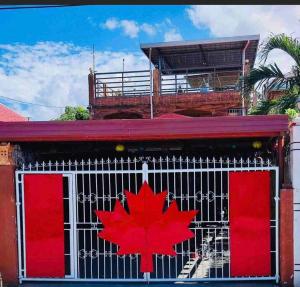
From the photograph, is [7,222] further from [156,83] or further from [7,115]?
[156,83]

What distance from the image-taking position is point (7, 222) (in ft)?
19.2

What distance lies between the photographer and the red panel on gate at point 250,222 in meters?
5.78

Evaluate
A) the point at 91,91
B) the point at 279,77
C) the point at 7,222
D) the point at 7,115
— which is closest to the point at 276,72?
the point at 279,77

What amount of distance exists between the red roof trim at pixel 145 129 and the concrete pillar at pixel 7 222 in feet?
1.55

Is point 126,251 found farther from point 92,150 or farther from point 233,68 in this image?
point 233,68

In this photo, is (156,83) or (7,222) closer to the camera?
(7,222)

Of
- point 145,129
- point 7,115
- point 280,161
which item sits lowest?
point 280,161

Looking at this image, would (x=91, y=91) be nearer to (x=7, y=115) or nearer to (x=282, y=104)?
(x=7, y=115)

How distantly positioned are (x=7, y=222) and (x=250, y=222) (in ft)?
12.3

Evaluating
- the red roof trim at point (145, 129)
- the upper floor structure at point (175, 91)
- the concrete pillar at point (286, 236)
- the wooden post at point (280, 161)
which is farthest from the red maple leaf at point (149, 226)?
the upper floor structure at point (175, 91)

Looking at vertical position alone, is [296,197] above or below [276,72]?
below

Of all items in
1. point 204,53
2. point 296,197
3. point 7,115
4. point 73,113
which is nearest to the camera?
point 296,197

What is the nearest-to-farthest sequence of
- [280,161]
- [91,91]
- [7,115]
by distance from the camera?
[280,161] → [7,115] → [91,91]

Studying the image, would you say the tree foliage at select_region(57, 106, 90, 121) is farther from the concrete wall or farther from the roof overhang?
the concrete wall
